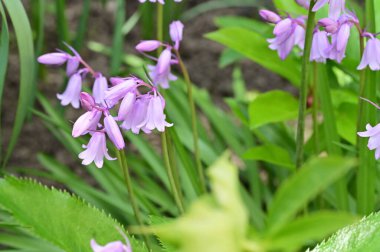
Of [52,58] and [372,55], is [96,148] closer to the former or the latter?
[52,58]

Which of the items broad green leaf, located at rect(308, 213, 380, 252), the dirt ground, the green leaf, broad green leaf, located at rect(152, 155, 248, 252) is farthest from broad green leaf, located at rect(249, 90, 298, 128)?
broad green leaf, located at rect(152, 155, 248, 252)

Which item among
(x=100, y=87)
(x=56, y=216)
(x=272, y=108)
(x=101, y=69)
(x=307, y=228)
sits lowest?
(x=101, y=69)

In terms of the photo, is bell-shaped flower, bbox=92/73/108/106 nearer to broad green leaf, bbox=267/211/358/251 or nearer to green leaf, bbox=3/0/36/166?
green leaf, bbox=3/0/36/166

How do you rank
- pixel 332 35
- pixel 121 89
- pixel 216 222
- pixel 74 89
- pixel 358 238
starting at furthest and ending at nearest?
1. pixel 74 89
2. pixel 332 35
3. pixel 121 89
4. pixel 358 238
5. pixel 216 222

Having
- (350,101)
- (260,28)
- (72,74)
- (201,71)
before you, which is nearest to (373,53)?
(350,101)

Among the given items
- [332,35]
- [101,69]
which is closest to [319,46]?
[332,35]

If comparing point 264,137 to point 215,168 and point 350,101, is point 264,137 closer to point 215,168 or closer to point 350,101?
point 350,101
